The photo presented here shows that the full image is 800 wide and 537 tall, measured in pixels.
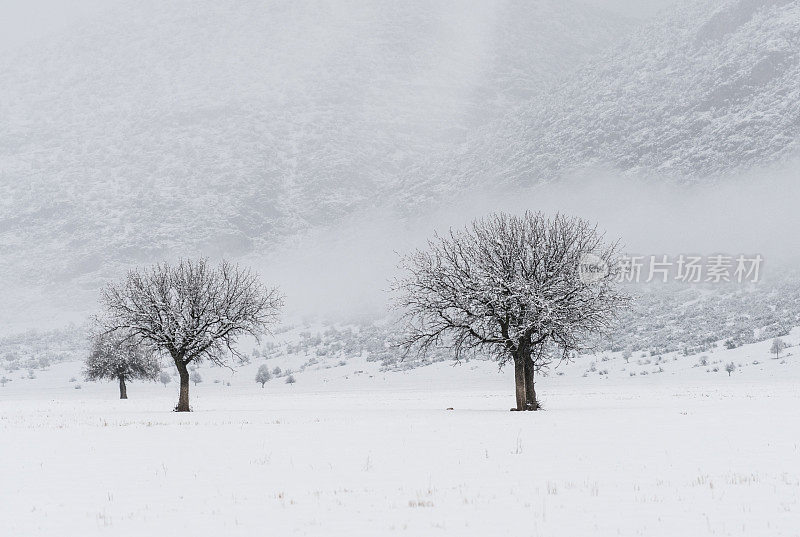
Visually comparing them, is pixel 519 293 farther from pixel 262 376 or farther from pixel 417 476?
pixel 262 376

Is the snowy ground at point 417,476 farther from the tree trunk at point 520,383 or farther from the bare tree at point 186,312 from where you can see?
the bare tree at point 186,312

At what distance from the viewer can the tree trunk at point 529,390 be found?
31.3 meters

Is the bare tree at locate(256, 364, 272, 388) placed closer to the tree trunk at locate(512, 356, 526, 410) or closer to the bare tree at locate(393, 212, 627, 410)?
the bare tree at locate(393, 212, 627, 410)

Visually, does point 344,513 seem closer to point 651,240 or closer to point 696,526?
point 696,526

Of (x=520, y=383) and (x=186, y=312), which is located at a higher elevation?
(x=186, y=312)

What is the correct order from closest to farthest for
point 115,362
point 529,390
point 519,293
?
1. point 519,293
2. point 529,390
3. point 115,362

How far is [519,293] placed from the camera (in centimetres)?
2895

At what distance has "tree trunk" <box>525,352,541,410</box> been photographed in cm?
3131

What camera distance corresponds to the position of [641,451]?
1599 centimetres

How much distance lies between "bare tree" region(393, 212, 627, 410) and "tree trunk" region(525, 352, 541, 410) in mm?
45

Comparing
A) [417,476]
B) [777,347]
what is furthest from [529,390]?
[777,347]

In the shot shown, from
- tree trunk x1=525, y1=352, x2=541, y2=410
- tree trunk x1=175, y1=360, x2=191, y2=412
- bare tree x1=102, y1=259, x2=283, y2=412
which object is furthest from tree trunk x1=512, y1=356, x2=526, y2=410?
tree trunk x1=175, y1=360, x2=191, y2=412

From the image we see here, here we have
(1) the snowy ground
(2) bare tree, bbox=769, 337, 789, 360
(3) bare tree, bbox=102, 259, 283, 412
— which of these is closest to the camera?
(1) the snowy ground

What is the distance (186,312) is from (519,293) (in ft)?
60.0
